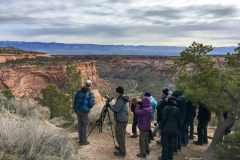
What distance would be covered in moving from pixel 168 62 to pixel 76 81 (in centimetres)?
7233

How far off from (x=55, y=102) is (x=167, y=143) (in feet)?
45.4

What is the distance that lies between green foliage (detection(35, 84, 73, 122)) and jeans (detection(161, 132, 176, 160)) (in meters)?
12.2

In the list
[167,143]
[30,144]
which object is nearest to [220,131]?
[167,143]

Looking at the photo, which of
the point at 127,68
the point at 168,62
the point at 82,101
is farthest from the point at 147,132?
the point at 127,68

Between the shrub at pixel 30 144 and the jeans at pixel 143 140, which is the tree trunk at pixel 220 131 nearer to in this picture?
the jeans at pixel 143 140

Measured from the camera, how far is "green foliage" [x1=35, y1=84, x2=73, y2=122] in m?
15.8

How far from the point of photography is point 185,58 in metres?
5.80

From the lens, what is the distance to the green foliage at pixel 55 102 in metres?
15.8

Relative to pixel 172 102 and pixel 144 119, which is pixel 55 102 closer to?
pixel 144 119

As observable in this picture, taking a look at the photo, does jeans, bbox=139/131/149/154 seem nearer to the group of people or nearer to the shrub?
the group of people

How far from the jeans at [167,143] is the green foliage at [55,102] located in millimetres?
12216

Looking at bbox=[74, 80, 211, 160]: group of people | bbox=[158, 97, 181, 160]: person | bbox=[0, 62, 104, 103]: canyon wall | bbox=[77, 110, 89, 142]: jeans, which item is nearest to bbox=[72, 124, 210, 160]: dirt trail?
bbox=[74, 80, 211, 160]: group of people

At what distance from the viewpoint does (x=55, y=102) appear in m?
16.5

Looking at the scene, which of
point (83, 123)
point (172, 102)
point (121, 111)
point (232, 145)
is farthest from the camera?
point (83, 123)
